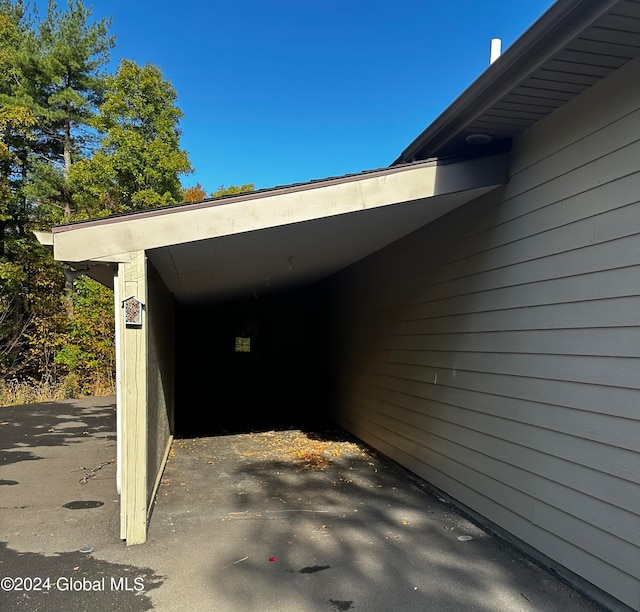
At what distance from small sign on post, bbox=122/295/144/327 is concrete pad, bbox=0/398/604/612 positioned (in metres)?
1.52

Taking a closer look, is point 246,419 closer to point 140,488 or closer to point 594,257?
point 140,488

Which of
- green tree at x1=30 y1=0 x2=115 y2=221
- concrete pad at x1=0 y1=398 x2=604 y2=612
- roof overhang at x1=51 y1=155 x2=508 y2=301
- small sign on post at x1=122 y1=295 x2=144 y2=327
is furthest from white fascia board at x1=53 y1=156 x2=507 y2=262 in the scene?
green tree at x1=30 y1=0 x2=115 y2=221

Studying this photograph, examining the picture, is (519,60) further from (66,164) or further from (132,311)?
(66,164)

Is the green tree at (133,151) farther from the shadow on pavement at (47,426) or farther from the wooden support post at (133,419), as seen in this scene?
the wooden support post at (133,419)

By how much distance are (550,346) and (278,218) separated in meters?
2.03

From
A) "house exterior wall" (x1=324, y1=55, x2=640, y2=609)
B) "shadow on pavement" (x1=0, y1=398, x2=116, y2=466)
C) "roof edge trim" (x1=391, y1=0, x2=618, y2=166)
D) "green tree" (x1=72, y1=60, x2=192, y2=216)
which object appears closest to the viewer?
"roof edge trim" (x1=391, y1=0, x2=618, y2=166)

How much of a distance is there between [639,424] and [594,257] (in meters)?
0.94

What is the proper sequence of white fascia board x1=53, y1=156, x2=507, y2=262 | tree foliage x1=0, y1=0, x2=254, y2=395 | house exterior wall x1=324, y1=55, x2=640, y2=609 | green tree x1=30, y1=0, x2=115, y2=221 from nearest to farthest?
house exterior wall x1=324, y1=55, x2=640, y2=609 → white fascia board x1=53, y1=156, x2=507, y2=262 → tree foliage x1=0, y1=0, x2=254, y2=395 → green tree x1=30, y1=0, x2=115, y2=221

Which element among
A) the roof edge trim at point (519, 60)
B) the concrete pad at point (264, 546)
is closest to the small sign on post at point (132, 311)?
the concrete pad at point (264, 546)

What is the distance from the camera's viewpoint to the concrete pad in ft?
7.73

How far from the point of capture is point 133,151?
12164mm

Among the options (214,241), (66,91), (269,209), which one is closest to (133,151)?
(66,91)

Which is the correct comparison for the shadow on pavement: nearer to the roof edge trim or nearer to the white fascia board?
the white fascia board

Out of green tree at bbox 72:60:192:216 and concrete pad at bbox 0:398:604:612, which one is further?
green tree at bbox 72:60:192:216
